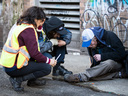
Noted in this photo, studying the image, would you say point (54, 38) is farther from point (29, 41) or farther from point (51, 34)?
point (29, 41)

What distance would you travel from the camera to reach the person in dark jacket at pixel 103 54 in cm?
305

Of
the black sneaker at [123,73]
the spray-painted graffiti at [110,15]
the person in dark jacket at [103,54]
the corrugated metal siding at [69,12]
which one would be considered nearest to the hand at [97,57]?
the person in dark jacket at [103,54]

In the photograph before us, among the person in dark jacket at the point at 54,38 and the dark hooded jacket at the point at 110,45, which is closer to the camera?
the dark hooded jacket at the point at 110,45

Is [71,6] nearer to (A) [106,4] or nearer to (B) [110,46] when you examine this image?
(A) [106,4]

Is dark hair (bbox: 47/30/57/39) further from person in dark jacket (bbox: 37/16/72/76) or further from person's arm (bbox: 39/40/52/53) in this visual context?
person's arm (bbox: 39/40/52/53)

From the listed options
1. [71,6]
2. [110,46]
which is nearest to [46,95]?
[110,46]

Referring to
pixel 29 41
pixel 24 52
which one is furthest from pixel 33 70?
pixel 29 41

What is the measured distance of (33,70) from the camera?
2658mm

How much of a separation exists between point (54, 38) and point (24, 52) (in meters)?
0.96

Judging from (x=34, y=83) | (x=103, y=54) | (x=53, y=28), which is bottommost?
(x=34, y=83)

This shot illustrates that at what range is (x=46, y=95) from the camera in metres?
2.67

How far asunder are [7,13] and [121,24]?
345cm

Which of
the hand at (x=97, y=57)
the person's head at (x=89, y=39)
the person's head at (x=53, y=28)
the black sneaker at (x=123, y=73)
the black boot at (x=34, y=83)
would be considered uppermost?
the person's head at (x=53, y=28)

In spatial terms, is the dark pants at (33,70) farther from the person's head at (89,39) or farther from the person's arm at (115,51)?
the person's arm at (115,51)
